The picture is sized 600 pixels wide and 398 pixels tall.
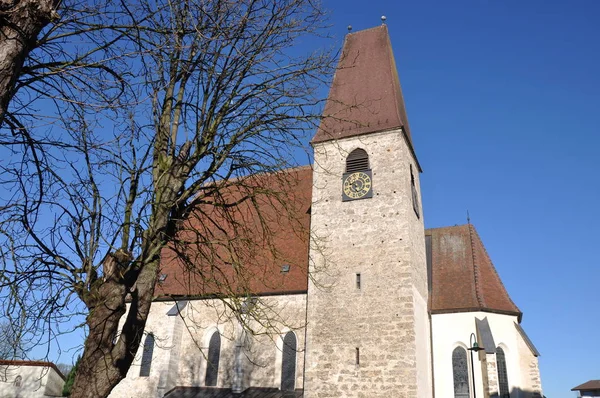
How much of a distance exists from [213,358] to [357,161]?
7.67 m

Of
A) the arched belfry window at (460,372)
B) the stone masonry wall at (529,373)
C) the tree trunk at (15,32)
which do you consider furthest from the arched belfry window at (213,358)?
the tree trunk at (15,32)

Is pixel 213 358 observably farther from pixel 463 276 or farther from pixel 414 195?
pixel 463 276

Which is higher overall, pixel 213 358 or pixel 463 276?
pixel 463 276

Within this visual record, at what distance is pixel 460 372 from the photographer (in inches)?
580

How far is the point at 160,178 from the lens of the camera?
20.0ft

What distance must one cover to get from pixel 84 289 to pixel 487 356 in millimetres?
12125

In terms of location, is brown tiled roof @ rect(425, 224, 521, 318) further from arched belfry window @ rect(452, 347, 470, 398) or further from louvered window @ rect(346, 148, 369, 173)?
louvered window @ rect(346, 148, 369, 173)

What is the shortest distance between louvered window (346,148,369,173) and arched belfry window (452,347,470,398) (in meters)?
6.06

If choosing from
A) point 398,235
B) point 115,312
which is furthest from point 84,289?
point 398,235

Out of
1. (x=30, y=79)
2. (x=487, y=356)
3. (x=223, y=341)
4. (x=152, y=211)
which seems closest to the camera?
(x=30, y=79)

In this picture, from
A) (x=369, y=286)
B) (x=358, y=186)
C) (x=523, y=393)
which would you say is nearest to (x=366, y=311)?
(x=369, y=286)

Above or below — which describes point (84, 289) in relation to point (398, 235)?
below

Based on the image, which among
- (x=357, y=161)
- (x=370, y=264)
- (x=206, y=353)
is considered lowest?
(x=206, y=353)

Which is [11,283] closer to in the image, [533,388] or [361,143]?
[361,143]
